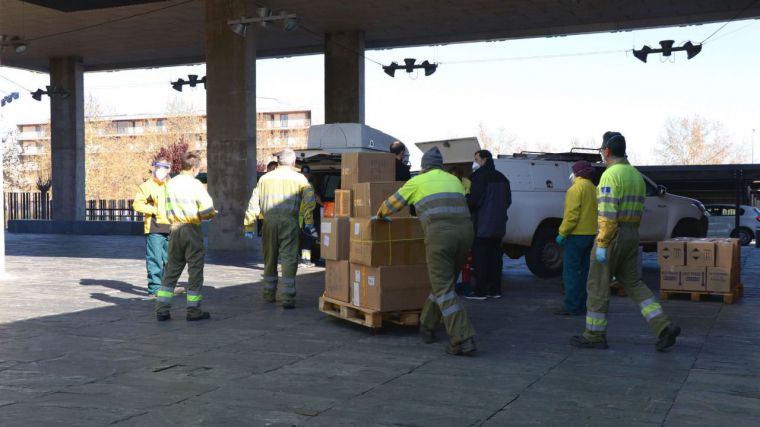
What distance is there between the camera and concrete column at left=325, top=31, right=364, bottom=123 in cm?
2678

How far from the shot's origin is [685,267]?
422 inches

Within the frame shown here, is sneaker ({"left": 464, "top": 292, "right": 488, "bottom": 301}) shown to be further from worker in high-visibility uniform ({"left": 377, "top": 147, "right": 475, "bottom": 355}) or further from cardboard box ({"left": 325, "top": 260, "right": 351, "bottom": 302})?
worker in high-visibility uniform ({"left": 377, "top": 147, "right": 475, "bottom": 355})

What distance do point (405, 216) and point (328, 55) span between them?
1969 centimetres

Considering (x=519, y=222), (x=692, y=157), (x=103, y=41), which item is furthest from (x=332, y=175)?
(x=692, y=157)

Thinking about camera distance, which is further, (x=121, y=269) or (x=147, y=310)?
(x=121, y=269)

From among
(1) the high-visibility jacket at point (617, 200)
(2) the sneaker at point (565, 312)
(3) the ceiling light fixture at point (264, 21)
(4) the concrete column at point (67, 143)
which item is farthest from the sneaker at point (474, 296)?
(4) the concrete column at point (67, 143)

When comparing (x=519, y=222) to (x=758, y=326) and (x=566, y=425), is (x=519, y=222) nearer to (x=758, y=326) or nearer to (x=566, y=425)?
(x=758, y=326)

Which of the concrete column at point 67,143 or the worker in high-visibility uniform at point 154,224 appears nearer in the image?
the worker in high-visibility uniform at point 154,224

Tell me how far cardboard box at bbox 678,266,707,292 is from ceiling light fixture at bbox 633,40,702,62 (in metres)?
13.3

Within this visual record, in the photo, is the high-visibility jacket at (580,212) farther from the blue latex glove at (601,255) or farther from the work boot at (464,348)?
the work boot at (464,348)

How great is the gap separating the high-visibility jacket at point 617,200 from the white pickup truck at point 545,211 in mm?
5501

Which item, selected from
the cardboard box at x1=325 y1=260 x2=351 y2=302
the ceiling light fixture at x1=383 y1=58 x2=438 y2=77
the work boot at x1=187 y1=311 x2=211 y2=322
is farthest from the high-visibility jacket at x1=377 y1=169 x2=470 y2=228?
the ceiling light fixture at x1=383 y1=58 x2=438 y2=77

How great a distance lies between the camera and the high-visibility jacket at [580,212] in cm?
931

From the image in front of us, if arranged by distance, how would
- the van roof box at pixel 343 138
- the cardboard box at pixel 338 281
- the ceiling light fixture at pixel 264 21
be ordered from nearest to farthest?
the cardboard box at pixel 338 281 → the van roof box at pixel 343 138 → the ceiling light fixture at pixel 264 21
